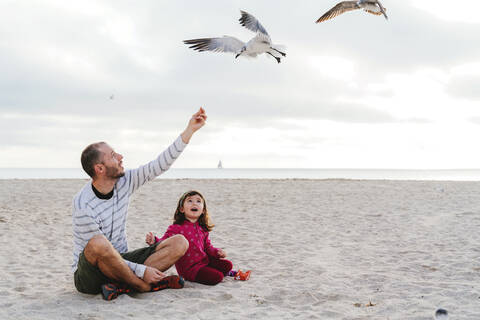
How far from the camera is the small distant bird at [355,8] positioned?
241 inches

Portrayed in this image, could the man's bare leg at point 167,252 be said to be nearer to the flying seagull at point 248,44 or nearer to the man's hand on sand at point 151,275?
the man's hand on sand at point 151,275

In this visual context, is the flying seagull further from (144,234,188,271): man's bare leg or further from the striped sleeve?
(144,234,188,271): man's bare leg

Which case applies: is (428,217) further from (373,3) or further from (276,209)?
(373,3)

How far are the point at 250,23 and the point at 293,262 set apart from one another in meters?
2.80

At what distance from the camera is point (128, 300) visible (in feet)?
11.1

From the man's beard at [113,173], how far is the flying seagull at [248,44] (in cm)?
204

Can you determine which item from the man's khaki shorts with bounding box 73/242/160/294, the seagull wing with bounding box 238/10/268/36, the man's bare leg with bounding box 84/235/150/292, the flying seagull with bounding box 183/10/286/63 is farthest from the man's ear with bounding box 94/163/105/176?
the seagull wing with bounding box 238/10/268/36

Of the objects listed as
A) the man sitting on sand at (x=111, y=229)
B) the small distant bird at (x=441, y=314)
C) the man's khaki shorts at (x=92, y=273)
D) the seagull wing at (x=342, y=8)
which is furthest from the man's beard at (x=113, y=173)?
the seagull wing at (x=342, y=8)

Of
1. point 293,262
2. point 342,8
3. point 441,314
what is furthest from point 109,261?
point 342,8

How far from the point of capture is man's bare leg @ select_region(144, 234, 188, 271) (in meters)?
3.54

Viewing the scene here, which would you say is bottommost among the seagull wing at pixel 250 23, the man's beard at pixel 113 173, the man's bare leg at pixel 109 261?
the man's bare leg at pixel 109 261

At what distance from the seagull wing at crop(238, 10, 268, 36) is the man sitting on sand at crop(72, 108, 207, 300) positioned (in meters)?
2.18

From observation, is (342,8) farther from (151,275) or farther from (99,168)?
(151,275)

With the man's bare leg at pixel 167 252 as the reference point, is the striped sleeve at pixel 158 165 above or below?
above
